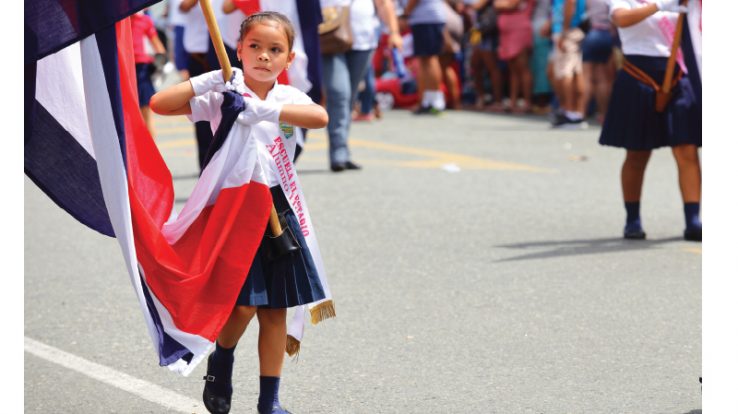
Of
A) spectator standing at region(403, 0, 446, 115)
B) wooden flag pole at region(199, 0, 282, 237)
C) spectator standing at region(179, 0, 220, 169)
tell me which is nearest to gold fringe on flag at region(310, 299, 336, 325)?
wooden flag pole at region(199, 0, 282, 237)

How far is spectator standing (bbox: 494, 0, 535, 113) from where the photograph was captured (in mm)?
17625

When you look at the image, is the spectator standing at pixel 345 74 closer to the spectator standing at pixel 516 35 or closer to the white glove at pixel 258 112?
the spectator standing at pixel 516 35

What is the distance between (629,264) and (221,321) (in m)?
3.87

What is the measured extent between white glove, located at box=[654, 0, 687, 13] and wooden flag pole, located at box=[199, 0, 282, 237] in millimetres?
4126

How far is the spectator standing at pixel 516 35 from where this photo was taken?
17625 millimetres

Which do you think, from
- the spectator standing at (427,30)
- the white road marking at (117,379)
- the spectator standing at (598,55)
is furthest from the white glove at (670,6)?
the spectator standing at (427,30)

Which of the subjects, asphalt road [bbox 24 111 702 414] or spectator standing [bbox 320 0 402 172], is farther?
spectator standing [bbox 320 0 402 172]

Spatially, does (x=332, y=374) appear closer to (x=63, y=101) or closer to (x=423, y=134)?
(x=63, y=101)

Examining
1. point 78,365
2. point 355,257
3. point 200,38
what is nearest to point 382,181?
point 200,38

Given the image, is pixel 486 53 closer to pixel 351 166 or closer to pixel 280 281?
pixel 351 166

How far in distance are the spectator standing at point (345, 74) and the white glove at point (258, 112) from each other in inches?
282

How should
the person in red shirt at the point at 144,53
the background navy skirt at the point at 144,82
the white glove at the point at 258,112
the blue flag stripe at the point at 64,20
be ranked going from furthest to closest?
1. the background navy skirt at the point at 144,82
2. the person in red shirt at the point at 144,53
3. the white glove at the point at 258,112
4. the blue flag stripe at the point at 64,20

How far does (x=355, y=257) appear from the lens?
8.26 meters

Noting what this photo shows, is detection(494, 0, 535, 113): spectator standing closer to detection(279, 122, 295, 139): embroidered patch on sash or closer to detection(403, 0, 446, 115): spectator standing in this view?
detection(403, 0, 446, 115): spectator standing
